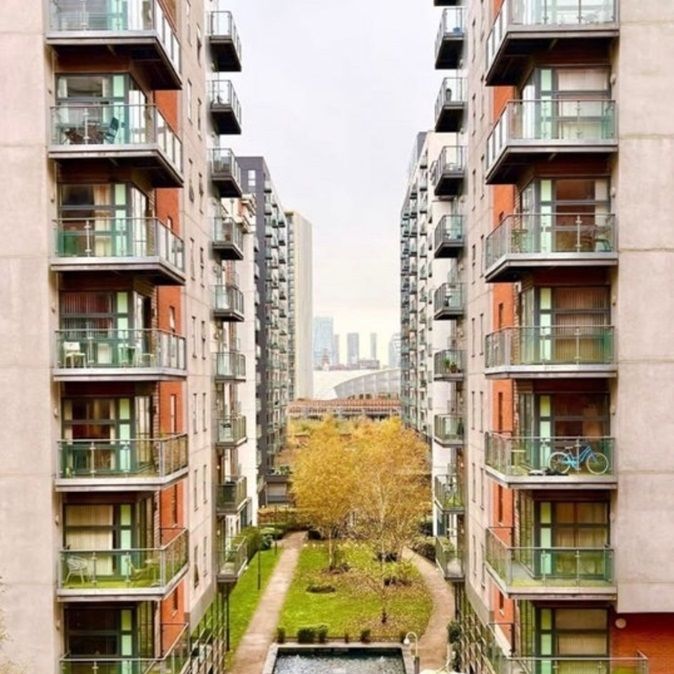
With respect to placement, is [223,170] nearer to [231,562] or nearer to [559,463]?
[231,562]

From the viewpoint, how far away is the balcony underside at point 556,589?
744 inches

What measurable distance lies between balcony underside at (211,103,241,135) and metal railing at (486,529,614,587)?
1964 centimetres

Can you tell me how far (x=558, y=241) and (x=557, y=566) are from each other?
23.5ft

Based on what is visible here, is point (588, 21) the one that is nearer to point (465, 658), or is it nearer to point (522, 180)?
point (522, 180)

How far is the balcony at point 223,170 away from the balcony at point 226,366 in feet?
20.5

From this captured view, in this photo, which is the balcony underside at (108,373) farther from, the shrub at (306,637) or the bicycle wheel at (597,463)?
the shrub at (306,637)

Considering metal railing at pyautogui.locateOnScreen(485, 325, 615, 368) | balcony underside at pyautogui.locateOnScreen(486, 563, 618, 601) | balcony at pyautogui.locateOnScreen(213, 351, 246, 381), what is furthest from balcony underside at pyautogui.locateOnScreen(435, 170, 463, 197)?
balcony underside at pyautogui.locateOnScreen(486, 563, 618, 601)

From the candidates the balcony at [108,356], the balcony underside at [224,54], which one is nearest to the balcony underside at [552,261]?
the balcony at [108,356]

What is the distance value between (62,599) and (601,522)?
39.9 feet

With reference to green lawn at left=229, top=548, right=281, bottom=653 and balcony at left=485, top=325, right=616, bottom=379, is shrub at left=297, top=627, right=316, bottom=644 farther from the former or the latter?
balcony at left=485, top=325, right=616, bottom=379

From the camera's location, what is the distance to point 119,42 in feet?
63.3

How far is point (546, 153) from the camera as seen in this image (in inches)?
763

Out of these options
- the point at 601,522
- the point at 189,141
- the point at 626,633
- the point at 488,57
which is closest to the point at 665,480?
the point at 601,522

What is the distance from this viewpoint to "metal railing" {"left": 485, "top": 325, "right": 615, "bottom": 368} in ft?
62.8
